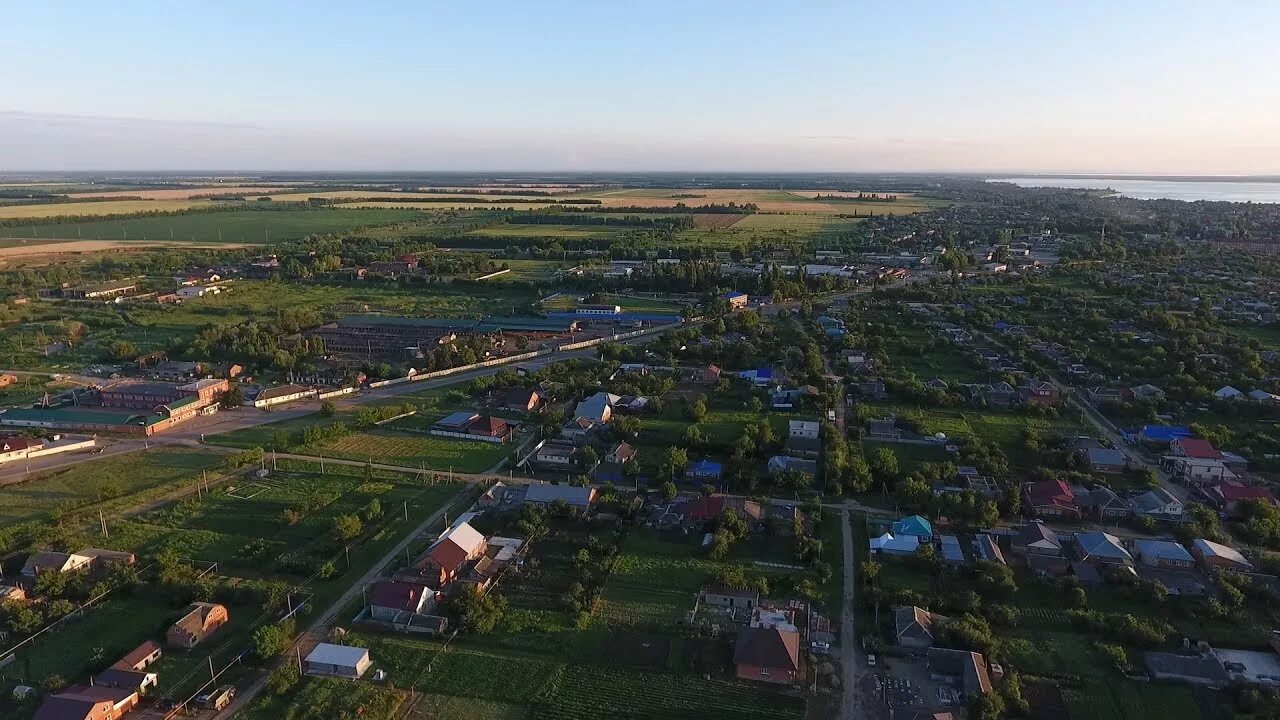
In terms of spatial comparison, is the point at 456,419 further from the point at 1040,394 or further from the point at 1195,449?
the point at 1195,449

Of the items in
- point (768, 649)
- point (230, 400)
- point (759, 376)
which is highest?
point (759, 376)

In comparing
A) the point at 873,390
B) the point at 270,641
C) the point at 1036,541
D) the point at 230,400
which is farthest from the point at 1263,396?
the point at 230,400

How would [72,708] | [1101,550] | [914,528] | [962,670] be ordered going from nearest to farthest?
[72,708] → [962,670] → [1101,550] → [914,528]

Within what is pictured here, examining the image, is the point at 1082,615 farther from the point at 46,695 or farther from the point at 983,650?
the point at 46,695

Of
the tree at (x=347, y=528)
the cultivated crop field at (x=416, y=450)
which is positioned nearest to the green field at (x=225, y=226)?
the cultivated crop field at (x=416, y=450)

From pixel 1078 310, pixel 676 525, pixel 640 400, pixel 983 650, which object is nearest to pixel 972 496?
pixel 983 650

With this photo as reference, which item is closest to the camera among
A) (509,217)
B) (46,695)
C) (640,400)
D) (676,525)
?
(46,695)

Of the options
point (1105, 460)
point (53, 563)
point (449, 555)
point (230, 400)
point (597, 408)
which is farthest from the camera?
point (230, 400)

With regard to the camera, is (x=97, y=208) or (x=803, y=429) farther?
(x=97, y=208)
